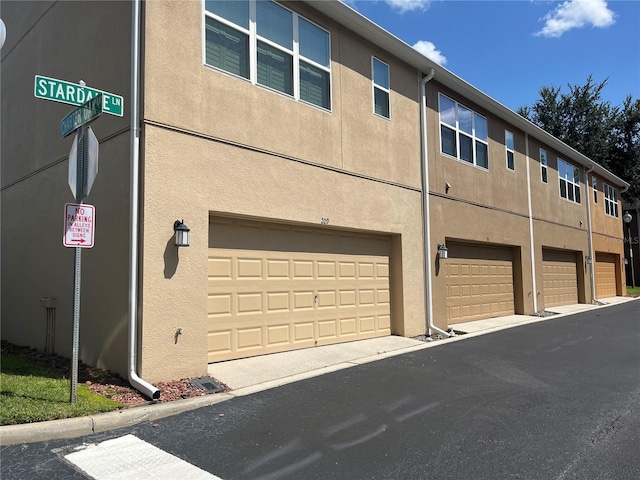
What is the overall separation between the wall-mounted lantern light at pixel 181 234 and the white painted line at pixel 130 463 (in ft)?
8.97

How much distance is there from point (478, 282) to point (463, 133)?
4.46m

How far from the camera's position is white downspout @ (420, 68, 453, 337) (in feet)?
38.3

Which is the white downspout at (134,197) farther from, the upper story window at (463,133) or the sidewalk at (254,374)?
the upper story window at (463,133)

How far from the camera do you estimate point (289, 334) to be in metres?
8.77

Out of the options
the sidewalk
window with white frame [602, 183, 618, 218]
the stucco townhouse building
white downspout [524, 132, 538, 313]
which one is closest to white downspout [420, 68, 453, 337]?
the stucco townhouse building

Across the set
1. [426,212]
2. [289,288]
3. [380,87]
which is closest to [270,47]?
[380,87]

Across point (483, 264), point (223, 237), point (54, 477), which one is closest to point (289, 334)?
point (223, 237)

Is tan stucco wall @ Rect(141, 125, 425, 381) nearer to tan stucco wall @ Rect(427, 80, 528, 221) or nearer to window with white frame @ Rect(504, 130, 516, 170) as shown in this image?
tan stucco wall @ Rect(427, 80, 528, 221)

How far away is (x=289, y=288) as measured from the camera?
8.80 m

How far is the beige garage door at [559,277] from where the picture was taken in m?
18.8

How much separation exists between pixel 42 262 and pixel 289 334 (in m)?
4.78

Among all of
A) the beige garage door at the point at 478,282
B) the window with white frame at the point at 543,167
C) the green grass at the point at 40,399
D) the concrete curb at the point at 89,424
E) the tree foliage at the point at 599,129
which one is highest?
the tree foliage at the point at 599,129

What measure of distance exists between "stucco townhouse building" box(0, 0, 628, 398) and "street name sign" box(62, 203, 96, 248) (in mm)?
938

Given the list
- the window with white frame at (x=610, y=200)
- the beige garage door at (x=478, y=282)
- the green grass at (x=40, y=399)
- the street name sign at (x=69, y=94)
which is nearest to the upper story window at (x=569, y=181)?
the window with white frame at (x=610, y=200)
